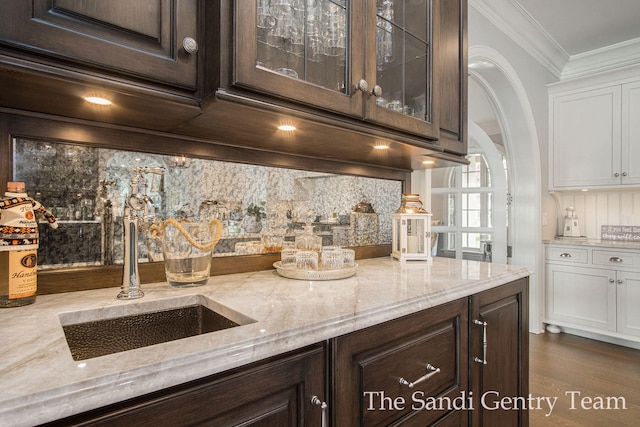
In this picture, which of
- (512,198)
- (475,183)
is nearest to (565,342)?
(512,198)

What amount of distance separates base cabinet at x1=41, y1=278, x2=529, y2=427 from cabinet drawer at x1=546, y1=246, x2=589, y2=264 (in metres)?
2.10

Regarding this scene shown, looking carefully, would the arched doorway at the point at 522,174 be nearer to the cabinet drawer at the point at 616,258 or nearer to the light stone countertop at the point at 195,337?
the cabinet drawer at the point at 616,258

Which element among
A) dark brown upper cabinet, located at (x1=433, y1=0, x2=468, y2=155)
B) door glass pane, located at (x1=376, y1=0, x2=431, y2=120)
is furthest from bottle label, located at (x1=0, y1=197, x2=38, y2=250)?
dark brown upper cabinet, located at (x1=433, y1=0, x2=468, y2=155)

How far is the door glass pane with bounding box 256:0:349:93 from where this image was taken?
0.93 metres

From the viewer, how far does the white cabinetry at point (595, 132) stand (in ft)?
9.88

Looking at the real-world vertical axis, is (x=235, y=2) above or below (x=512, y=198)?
above

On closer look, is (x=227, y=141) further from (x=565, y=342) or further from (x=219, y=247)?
(x=565, y=342)

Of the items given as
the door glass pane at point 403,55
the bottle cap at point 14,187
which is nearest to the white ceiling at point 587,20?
the door glass pane at point 403,55

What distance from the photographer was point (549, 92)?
3506 mm

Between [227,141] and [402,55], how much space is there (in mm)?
752

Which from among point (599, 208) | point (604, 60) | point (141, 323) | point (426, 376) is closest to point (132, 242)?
point (141, 323)

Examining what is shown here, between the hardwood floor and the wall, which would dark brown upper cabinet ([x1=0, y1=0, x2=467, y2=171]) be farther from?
the wall

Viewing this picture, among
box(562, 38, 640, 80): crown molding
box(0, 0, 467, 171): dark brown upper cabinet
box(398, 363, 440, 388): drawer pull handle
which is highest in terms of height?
box(562, 38, 640, 80): crown molding

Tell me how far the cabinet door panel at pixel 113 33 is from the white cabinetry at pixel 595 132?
3703 millimetres
